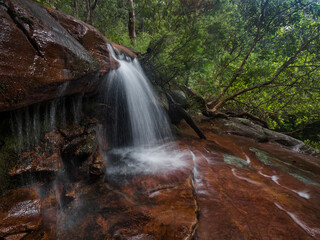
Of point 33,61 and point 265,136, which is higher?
point 33,61

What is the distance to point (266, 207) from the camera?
2615 mm

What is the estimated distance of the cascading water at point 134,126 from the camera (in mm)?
3977

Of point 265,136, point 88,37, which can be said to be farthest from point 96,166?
point 265,136

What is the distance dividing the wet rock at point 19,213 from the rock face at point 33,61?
3.94ft

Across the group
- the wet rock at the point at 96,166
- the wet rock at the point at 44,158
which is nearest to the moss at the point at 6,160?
the wet rock at the point at 44,158

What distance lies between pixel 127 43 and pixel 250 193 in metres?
7.95

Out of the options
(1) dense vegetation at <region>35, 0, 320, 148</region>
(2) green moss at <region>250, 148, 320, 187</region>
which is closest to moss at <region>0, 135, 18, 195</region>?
(1) dense vegetation at <region>35, 0, 320, 148</region>

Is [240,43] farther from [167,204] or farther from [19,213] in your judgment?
[19,213]

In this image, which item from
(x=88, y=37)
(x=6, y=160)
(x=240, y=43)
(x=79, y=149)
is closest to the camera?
(x=6, y=160)

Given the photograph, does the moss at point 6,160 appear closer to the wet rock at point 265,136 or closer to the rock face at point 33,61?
the rock face at point 33,61

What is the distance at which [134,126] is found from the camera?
547 centimetres

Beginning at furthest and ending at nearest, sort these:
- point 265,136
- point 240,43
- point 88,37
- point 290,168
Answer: point 240,43 < point 265,136 < point 290,168 < point 88,37

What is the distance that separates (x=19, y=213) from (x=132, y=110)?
392cm

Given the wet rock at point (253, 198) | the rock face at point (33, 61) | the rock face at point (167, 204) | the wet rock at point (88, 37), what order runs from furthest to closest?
the wet rock at point (88, 37) < the wet rock at point (253, 198) < the rock face at point (167, 204) < the rock face at point (33, 61)
